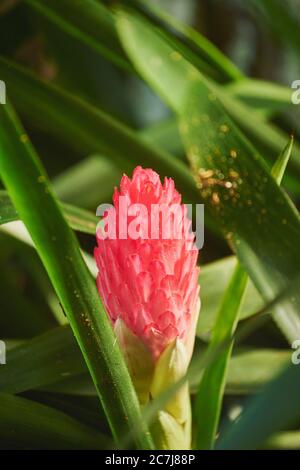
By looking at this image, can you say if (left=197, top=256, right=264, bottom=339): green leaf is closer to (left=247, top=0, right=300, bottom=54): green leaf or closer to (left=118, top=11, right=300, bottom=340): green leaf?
(left=118, top=11, right=300, bottom=340): green leaf

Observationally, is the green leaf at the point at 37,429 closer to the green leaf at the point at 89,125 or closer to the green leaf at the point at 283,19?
the green leaf at the point at 89,125

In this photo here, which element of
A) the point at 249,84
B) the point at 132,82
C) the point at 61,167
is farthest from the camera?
the point at 132,82

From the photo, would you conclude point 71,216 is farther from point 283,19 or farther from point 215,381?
point 283,19

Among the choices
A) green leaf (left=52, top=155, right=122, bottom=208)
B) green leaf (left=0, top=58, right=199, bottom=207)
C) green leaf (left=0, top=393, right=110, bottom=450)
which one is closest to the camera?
green leaf (left=0, top=393, right=110, bottom=450)

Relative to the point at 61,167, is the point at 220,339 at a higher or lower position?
lower

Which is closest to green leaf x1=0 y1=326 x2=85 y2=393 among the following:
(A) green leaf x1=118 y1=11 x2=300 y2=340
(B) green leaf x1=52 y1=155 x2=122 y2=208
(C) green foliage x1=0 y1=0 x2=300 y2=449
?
(C) green foliage x1=0 y1=0 x2=300 y2=449

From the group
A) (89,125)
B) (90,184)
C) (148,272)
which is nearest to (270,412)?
(148,272)

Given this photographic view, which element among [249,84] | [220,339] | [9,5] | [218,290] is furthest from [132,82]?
[220,339]
